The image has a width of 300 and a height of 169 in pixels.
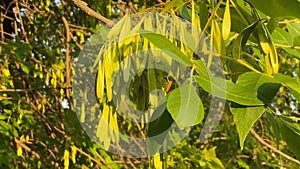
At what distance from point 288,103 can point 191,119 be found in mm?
3125

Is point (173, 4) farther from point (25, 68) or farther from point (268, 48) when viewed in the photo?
point (25, 68)

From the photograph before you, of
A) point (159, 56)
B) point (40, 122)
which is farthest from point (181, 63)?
point (40, 122)

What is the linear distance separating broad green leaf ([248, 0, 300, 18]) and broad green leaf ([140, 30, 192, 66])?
3.6 inches

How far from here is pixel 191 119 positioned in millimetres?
542

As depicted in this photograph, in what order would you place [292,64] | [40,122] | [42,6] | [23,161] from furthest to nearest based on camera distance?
[292,64] < [42,6] < [40,122] < [23,161]

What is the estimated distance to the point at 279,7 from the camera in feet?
1.81

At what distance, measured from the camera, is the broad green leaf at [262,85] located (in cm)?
56

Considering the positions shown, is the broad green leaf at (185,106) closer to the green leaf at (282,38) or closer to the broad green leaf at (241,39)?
the broad green leaf at (241,39)

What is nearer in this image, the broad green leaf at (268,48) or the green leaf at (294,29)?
the broad green leaf at (268,48)

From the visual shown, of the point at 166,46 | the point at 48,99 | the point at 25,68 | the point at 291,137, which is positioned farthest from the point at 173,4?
the point at 48,99

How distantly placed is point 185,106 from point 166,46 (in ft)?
0.22

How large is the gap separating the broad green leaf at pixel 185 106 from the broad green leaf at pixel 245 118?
0.04m

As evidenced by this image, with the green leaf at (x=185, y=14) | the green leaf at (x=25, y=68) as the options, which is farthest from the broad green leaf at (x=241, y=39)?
the green leaf at (x=25, y=68)

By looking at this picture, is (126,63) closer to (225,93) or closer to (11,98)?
(225,93)
